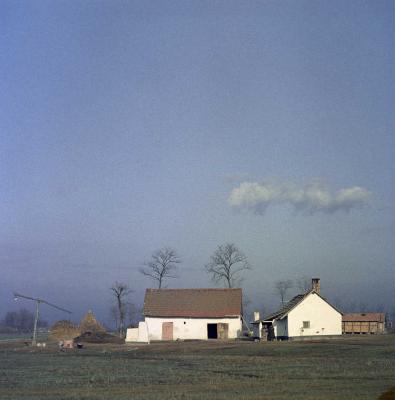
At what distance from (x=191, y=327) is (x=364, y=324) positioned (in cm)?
3060

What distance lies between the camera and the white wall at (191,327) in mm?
68000

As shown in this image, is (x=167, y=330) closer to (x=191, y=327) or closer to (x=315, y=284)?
(x=191, y=327)

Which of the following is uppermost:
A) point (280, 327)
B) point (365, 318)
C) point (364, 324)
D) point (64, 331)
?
point (365, 318)

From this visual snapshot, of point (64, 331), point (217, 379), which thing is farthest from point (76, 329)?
point (217, 379)

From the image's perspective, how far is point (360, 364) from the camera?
31.6 m

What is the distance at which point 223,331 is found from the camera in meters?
67.9

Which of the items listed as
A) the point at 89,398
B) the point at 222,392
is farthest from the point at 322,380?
the point at 89,398

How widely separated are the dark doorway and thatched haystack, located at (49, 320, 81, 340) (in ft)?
52.4

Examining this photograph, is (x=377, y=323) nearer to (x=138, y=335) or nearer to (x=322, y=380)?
(x=138, y=335)

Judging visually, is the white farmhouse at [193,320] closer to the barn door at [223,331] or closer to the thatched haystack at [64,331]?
the barn door at [223,331]

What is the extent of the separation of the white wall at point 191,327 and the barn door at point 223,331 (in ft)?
1.04

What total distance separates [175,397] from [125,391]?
2769mm

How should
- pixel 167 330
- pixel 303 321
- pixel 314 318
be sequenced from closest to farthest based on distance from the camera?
pixel 303 321 → pixel 314 318 → pixel 167 330

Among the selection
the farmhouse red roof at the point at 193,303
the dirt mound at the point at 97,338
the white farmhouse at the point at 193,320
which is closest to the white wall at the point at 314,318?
the white farmhouse at the point at 193,320
